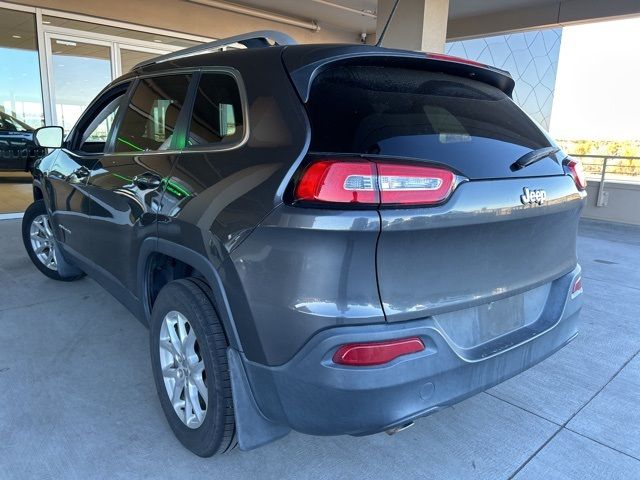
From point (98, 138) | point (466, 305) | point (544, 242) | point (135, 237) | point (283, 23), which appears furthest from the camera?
point (283, 23)

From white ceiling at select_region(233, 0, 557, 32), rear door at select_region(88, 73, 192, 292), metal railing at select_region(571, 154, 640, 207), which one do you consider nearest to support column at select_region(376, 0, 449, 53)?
white ceiling at select_region(233, 0, 557, 32)

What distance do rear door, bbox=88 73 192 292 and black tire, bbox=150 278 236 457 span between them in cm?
39

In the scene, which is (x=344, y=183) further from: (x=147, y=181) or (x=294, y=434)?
(x=294, y=434)

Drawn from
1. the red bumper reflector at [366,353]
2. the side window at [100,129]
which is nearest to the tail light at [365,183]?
the red bumper reflector at [366,353]

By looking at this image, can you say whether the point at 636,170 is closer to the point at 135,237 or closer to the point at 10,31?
the point at 135,237

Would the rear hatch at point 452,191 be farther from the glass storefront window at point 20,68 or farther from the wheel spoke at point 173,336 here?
the glass storefront window at point 20,68

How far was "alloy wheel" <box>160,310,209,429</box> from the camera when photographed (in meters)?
2.04

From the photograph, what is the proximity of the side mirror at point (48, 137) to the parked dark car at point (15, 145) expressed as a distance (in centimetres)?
366

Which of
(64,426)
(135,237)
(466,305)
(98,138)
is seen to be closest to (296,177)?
(466,305)

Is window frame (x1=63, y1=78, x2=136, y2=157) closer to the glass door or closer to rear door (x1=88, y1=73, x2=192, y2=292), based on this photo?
rear door (x1=88, y1=73, x2=192, y2=292)

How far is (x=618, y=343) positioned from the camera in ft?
11.1

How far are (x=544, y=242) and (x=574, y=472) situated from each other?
1.01 metres

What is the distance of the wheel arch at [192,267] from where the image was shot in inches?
70.1

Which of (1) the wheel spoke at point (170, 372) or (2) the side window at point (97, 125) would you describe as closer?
(1) the wheel spoke at point (170, 372)
